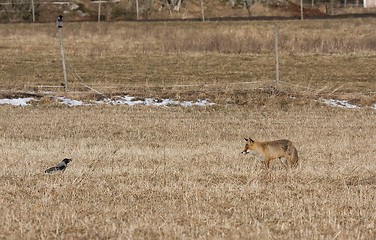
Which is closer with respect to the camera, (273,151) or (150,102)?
(273,151)

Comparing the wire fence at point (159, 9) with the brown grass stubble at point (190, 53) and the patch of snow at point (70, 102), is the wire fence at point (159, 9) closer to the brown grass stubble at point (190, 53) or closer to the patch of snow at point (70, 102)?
the brown grass stubble at point (190, 53)

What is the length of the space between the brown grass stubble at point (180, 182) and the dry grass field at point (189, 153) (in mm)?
26

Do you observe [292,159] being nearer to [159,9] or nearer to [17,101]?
[17,101]

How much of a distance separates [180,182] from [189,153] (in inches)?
119

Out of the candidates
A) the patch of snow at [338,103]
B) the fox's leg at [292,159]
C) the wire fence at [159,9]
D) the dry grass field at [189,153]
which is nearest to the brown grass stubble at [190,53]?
the dry grass field at [189,153]

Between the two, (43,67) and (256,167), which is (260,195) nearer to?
(256,167)

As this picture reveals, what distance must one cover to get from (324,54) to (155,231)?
104 ft

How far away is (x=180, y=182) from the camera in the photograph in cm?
948

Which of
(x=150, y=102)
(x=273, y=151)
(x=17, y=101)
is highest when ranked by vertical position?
(x=273, y=151)

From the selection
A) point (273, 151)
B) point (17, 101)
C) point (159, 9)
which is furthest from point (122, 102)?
point (159, 9)

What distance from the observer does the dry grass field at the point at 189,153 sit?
24.2 feet

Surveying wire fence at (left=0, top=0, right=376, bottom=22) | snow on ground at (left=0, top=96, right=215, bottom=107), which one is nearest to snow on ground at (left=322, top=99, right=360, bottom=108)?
snow on ground at (left=0, top=96, right=215, bottom=107)

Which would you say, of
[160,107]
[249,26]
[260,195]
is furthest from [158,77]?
[260,195]

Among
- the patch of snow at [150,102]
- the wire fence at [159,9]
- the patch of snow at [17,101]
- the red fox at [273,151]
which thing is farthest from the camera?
the wire fence at [159,9]
